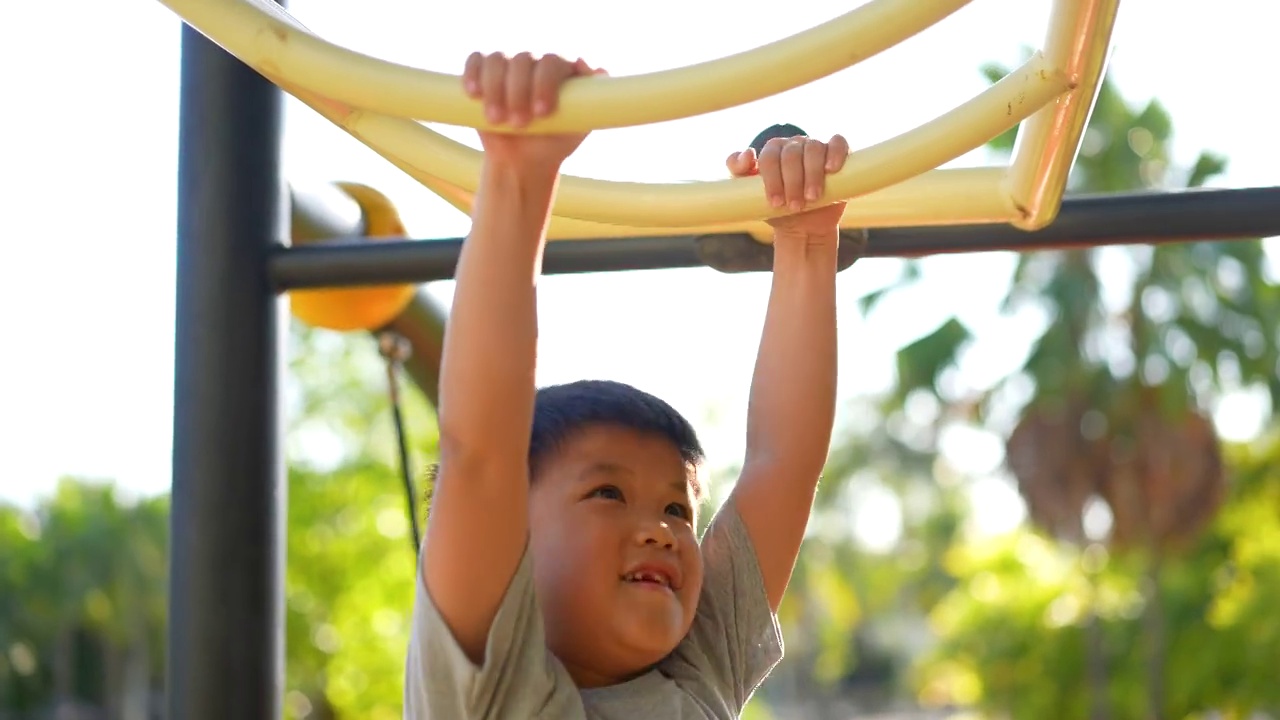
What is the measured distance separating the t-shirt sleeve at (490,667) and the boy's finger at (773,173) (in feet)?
0.90

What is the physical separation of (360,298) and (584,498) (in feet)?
1.85

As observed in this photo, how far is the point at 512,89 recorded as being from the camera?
2.59 ft

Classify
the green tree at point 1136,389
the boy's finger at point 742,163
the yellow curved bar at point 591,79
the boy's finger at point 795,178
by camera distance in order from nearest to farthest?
the yellow curved bar at point 591,79 < the boy's finger at point 795,178 < the boy's finger at point 742,163 < the green tree at point 1136,389

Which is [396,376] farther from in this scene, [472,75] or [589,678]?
[472,75]

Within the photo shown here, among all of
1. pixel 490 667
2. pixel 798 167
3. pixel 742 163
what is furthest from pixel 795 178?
pixel 490 667

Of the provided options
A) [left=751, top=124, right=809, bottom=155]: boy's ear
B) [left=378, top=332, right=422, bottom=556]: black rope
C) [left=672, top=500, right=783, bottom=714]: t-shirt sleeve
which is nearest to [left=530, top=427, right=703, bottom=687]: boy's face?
[left=672, top=500, right=783, bottom=714]: t-shirt sleeve

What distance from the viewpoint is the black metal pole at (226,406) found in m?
1.25

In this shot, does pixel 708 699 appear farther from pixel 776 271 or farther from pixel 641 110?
pixel 641 110

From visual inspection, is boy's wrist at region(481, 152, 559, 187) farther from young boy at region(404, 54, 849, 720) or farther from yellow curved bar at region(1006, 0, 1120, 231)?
yellow curved bar at region(1006, 0, 1120, 231)

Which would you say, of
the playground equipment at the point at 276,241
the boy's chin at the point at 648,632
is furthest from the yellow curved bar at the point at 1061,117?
the boy's chin at the point at 648,632

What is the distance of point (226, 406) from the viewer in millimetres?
1267

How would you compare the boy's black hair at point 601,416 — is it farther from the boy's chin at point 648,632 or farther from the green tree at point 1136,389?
the green tree at point 1136,389

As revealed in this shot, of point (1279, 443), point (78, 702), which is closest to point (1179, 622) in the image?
point (1279, 443)

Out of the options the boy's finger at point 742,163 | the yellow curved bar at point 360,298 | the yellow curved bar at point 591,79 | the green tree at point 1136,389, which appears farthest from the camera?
the green tree at point 1136,389
